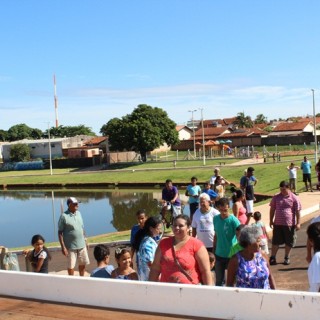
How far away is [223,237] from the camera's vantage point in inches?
305

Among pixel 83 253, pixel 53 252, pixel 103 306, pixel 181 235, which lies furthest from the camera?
pixel 53 252

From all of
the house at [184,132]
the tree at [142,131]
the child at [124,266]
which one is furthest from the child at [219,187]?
the house at [184,132]

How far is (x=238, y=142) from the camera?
81.0 metres

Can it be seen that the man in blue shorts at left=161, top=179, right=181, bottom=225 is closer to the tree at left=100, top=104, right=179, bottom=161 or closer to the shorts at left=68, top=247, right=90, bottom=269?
the shorts at left=68, top=247, right=90, bottom=269

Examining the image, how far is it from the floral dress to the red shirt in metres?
0.42

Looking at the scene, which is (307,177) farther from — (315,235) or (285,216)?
(315,235)

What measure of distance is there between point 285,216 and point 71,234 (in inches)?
155

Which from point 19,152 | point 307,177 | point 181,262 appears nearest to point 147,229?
point 181,262

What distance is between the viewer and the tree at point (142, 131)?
64.5 m

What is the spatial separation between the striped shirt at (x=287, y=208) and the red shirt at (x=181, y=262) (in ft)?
16.1

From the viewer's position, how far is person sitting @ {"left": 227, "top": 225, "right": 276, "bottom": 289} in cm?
532

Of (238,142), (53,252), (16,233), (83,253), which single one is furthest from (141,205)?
(238,142)

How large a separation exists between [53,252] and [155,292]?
9039mm

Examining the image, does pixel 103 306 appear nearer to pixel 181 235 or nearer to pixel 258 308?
pixel 181 235
